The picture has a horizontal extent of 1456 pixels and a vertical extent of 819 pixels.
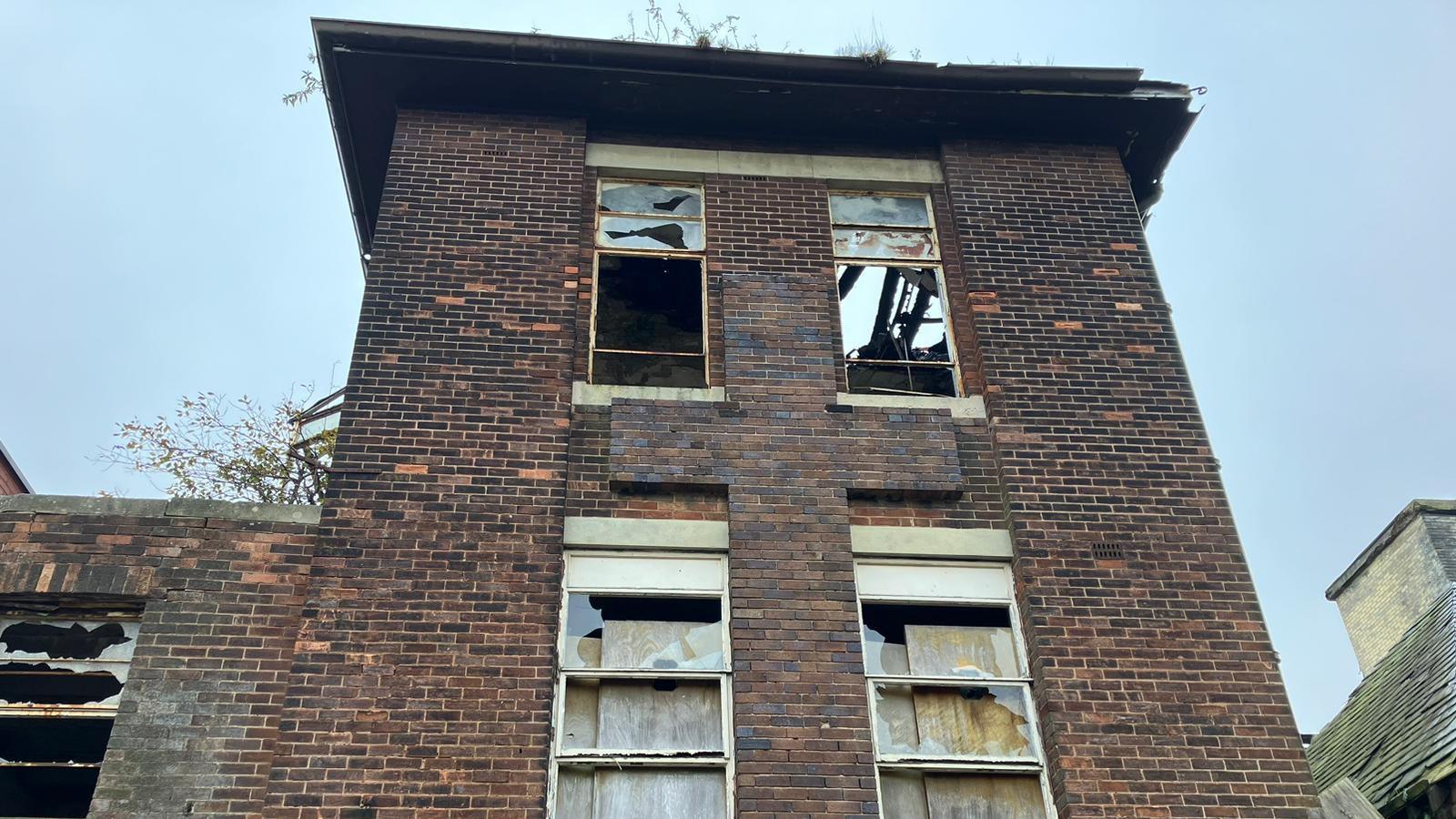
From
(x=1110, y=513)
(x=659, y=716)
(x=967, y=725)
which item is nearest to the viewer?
(x=659, y=716)

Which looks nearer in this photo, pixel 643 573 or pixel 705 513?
pixel 643 573

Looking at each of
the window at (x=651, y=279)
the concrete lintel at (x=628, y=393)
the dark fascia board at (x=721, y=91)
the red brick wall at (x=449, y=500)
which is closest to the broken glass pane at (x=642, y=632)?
the red brick wall at (x=449, y=500)

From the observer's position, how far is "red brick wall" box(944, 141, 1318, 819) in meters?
7.33

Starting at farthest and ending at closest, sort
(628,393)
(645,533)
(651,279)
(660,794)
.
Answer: (651,279)
(628,393)
(645,533)
(660,794)

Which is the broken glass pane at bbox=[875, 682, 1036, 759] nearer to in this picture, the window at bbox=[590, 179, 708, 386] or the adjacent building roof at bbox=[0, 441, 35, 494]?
the window at bbox=[590, 179, 708, 386]

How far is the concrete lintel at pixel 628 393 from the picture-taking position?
8594 millimetres

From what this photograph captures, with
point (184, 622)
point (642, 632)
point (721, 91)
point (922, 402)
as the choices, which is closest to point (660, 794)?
point (642, 632)

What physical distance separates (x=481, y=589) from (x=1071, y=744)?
151 inches

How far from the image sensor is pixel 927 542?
8203mm

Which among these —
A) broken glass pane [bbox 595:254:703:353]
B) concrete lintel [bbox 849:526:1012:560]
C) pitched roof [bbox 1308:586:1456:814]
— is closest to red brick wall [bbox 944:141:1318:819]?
concrete lintel [bbox 849:526:1012:560]

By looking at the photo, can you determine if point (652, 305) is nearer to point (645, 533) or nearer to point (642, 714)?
point (645, 533)

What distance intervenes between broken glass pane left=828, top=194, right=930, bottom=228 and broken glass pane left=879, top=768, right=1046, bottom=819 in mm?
4785

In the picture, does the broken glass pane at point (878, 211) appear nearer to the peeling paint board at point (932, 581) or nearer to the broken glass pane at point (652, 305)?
the broken glass pane at point (652, 305)

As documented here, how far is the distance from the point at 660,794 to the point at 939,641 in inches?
84.7
